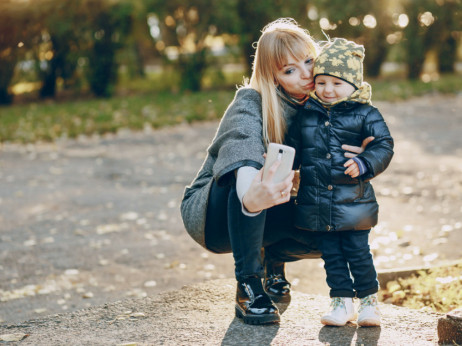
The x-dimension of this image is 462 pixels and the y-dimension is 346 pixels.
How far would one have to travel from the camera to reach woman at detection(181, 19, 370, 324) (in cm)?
306

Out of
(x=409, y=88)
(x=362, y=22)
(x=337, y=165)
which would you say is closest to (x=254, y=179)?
(x=337, y=165)

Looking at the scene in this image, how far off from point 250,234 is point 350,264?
1.58 feet

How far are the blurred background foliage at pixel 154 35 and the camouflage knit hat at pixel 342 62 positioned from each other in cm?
1082

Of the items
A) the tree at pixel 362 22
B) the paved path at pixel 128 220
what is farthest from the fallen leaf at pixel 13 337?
the tree at pixel 362 22

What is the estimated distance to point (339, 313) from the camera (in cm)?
309

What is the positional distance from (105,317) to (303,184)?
3.87 ft

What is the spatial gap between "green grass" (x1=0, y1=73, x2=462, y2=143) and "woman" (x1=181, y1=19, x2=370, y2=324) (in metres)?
7.20

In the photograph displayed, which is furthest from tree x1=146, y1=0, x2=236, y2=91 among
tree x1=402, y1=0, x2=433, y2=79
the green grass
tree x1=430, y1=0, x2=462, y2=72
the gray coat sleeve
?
the gray coat sleeve

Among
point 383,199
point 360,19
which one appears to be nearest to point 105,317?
point 383,199

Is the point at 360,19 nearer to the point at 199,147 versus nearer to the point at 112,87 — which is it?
the point at 112,87

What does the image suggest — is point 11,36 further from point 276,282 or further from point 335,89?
point 335,89

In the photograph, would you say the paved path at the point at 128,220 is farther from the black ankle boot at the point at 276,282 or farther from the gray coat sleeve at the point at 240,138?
the gray coat sleeve at the point at 240,138

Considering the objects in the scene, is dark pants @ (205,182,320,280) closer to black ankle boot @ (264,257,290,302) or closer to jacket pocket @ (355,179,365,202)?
black ankle boot @ (264,257,290,302)

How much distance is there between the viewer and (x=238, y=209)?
3092 mm
